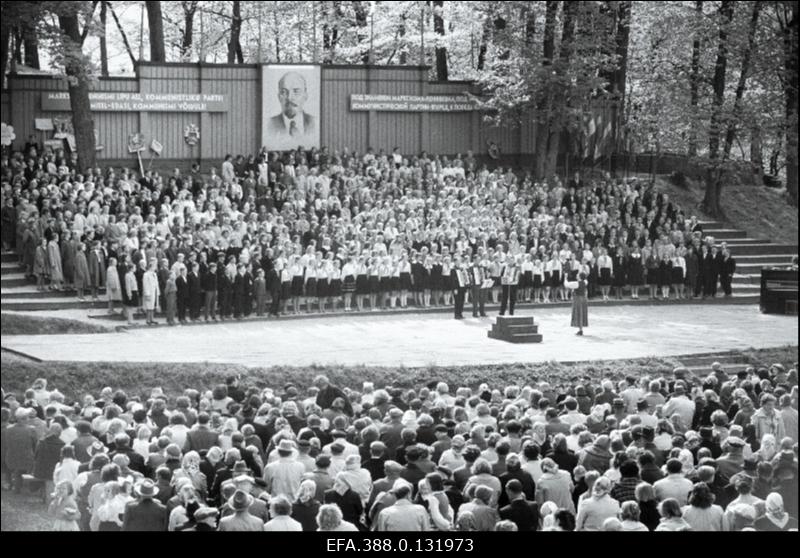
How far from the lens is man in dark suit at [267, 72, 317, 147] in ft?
72.6

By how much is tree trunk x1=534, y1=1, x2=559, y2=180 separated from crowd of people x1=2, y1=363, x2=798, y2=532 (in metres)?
5.24

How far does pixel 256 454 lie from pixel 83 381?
5.16 meters

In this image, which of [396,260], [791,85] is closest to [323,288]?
[396,260]

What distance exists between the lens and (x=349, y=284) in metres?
18.1

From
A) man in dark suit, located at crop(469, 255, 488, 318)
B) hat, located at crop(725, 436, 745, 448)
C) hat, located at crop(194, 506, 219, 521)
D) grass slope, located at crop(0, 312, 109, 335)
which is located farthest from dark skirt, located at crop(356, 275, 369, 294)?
→ hat, located at crop(194, 506, 219, 521)

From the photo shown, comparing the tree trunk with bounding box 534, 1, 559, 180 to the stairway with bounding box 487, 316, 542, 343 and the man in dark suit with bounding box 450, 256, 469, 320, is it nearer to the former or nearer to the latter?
the man in dark suit with bounding box 450, 256, 469, 320

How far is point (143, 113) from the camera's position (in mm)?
21719

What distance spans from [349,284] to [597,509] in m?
10.2

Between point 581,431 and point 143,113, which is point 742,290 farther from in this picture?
point 143,113

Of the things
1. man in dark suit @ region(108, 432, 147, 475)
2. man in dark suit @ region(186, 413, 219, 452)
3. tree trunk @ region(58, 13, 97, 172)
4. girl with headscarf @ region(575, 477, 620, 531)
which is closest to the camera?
girl with headscarf @ region(575, 477, 620, 531)

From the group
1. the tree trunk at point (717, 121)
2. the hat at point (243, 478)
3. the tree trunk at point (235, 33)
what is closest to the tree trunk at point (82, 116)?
the tree trunk at point (235, 33)
